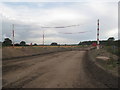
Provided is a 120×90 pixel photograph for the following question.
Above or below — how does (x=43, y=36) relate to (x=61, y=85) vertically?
above

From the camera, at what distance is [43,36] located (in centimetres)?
5022

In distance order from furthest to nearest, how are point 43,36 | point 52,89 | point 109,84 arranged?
point 43,36, point 109,84, point 52,89

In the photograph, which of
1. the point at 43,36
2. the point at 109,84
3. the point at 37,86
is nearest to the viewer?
the point at 37,86

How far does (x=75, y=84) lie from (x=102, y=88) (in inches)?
44.7

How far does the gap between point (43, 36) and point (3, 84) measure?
43.7m

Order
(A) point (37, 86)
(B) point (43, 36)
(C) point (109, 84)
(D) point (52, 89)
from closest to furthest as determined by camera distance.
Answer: (D) point (52, 89) → (A) point (37, 86) → (C) point (109, 84) → (B) point (43, 36)

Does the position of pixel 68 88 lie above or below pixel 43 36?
below

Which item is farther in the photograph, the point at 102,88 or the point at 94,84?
the point at 94,84

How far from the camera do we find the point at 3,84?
6824 mm

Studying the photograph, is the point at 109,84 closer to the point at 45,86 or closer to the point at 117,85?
the point at 117,85

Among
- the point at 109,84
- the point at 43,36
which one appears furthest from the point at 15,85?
the point at 43,36

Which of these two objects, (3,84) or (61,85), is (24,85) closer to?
(3,84)

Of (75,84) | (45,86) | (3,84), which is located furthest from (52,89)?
(3,84)

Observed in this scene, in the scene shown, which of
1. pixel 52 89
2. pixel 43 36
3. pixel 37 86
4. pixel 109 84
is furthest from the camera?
pixel 43 36
